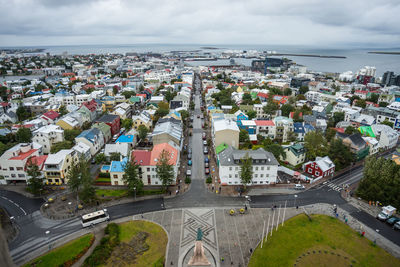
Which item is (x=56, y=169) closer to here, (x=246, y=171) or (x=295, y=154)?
(x=246, y=171)

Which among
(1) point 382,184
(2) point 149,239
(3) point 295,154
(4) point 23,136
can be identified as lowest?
(2) point 149,239

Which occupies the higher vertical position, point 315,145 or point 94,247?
point 315,145

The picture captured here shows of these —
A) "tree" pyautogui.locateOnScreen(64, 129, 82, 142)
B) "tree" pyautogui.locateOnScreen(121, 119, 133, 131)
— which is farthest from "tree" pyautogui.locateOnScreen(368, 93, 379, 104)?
"tree" pyautogui.locateOnScreen(64, 129, 82, 142)

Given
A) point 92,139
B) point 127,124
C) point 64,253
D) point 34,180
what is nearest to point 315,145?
point 127,124

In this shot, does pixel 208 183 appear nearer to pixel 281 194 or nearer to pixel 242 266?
pixel 281 194

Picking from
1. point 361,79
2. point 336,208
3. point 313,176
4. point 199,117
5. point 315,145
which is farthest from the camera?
point 361,79

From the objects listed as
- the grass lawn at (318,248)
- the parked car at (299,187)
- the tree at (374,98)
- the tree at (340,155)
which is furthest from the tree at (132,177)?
the tree at (374,98)

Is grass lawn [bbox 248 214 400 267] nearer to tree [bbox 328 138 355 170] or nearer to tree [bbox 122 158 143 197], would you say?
tree [bbox 328 138 355 170]

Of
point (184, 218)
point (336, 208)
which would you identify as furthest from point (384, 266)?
point (184, 218)
